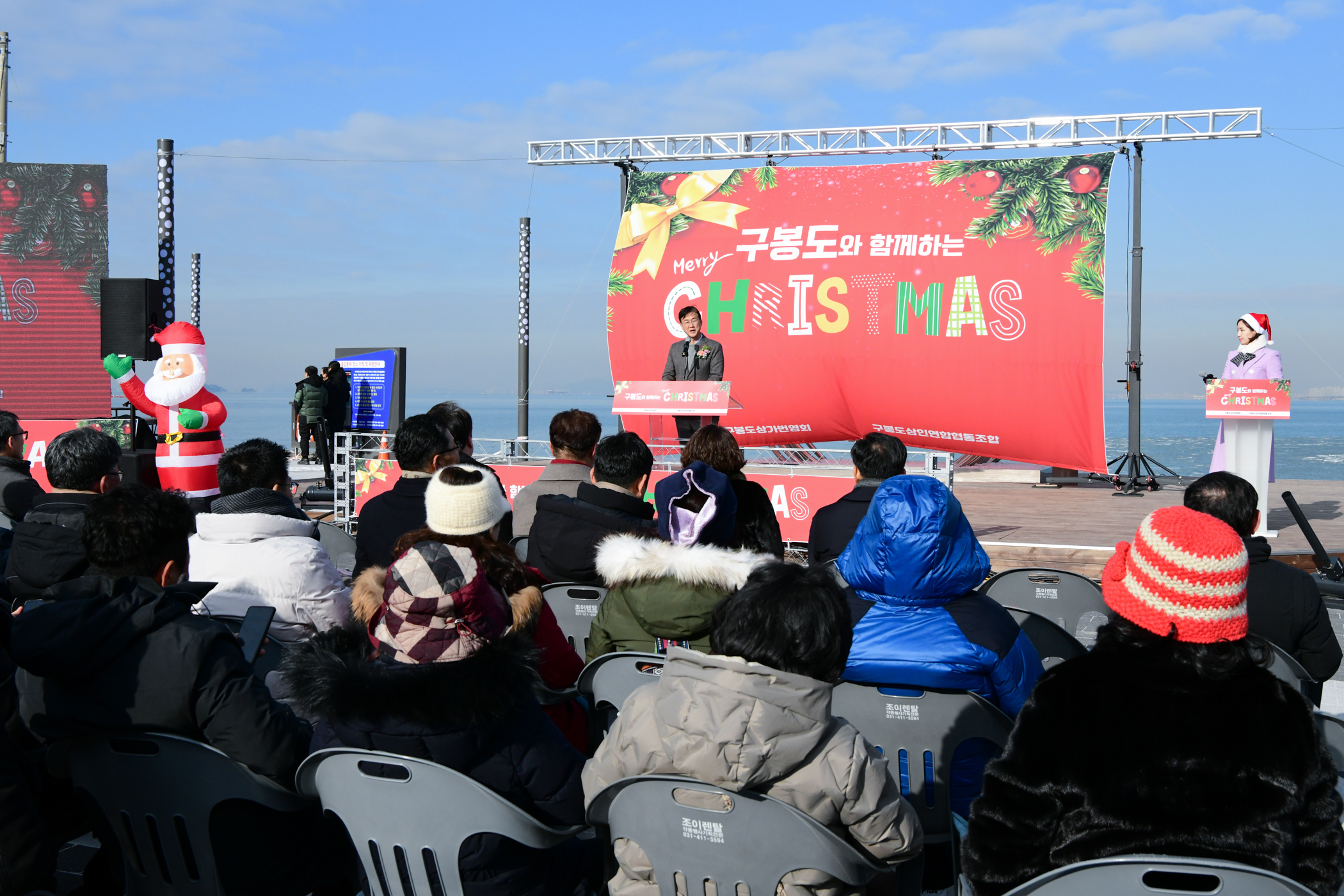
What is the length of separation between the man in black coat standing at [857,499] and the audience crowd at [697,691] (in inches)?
49.6

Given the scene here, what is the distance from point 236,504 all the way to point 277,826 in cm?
142

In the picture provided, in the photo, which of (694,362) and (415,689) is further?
(694,362)

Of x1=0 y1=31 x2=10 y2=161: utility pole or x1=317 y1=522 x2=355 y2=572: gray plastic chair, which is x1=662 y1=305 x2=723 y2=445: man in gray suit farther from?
x1=0 y1=31 x2=10 y2=161: utility pole

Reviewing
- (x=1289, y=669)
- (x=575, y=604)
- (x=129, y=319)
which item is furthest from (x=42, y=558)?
(x=129, y=319)

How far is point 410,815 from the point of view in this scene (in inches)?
71.1

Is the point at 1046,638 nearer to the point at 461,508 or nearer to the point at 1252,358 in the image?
the point at 461,508

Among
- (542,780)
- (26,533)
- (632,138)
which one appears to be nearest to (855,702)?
(542,780)

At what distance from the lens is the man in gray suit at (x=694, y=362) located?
25.8 ft

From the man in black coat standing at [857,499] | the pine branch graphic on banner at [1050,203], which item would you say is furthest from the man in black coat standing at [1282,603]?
the pine branch graphic on banner at [1050,203]

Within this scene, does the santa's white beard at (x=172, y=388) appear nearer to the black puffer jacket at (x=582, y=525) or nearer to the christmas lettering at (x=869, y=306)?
the black puffer jacket at (x=582, y=525)

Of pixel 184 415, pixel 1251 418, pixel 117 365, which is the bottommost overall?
pixel 184 415

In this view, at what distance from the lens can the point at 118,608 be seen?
6.48ft

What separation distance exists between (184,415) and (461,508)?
5012 millimetres

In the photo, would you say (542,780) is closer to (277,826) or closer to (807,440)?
(277,826)
